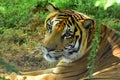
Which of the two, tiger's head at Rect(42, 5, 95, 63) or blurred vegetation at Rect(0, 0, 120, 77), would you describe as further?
blurred vegetation at Rect(0, 0, 120, 77)

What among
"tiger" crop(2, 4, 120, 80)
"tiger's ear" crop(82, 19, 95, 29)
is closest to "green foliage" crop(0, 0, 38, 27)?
"tiger" crop(2, 4, 120, 80)

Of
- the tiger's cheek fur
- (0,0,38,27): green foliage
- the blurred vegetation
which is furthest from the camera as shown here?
(0,0,38,27): green foliage

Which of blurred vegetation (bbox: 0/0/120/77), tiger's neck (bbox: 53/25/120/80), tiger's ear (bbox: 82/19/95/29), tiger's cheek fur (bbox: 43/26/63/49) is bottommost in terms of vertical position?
tiger's neck (bbox: 53/25/120/80)

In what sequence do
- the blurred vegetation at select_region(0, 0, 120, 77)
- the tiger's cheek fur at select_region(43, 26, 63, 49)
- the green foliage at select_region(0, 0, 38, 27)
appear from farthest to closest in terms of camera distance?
1. the green foliage at select_region(0, 0, 38, 27)
2. the blurred vegetation at select_region(0, 0, 120, 77)
3. the tiger's cheek fur at select_region(43, 26, 63, 49)

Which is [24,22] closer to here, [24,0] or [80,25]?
[24,0]

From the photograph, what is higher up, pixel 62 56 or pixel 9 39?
pixel 9 39

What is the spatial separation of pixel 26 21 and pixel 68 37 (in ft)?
7.02

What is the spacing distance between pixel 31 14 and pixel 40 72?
6.70 feet

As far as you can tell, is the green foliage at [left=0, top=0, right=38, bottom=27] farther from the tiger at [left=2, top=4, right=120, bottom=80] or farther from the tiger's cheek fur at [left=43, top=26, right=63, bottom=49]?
the tiger's cheek fur at [left=43, top=26, right=63, bottom=49]

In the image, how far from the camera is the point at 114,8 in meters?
6.70

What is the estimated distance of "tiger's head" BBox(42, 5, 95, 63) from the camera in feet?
13.5

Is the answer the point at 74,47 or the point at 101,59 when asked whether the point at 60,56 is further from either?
the point at 101,59

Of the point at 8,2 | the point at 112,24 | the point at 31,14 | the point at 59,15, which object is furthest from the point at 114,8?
the point at 59,15

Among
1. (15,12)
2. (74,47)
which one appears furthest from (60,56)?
(15,12)
